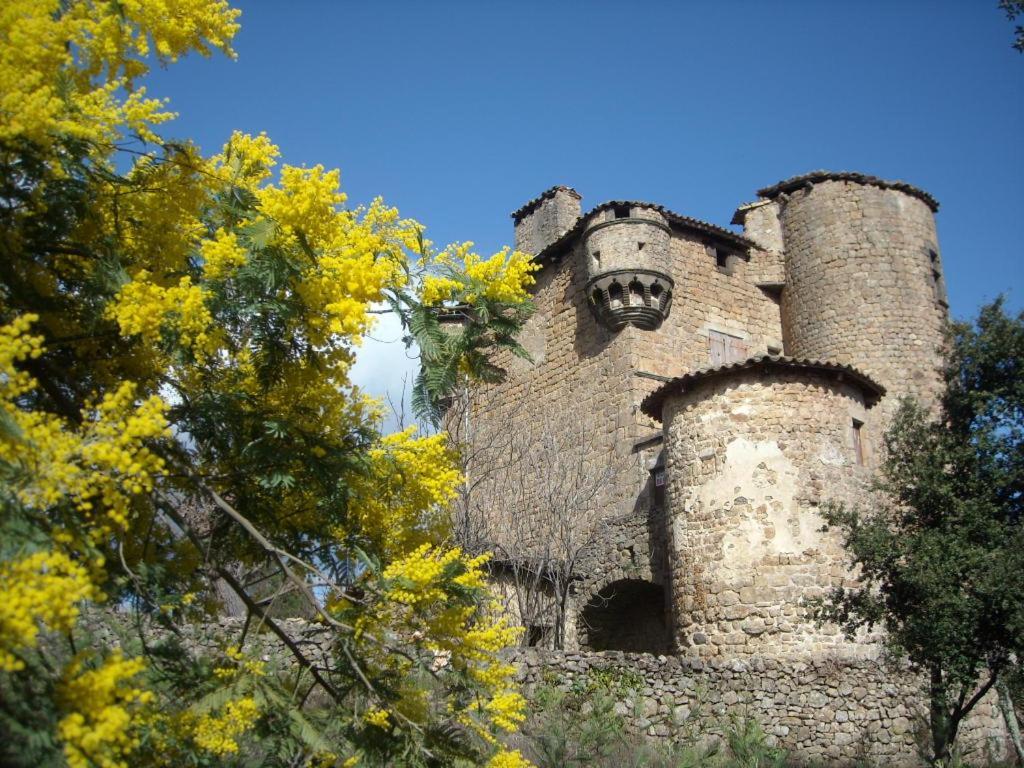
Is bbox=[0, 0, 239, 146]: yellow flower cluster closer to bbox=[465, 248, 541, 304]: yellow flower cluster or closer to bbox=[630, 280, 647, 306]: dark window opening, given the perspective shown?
bbox=[465, 248, 541, 304]: yellow flower cluster

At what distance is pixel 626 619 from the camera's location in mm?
18625

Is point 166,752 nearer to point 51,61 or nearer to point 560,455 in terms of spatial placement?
point 51,61

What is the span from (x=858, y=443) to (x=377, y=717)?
12.0 m

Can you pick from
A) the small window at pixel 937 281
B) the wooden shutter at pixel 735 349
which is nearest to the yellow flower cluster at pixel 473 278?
the wooden shutter at pixel 735 349

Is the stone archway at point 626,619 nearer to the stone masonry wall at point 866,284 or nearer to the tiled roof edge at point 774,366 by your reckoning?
the tiled roof edge at point 774,366

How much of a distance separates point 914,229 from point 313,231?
809 inches

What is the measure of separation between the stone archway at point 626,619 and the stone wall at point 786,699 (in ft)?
14.1

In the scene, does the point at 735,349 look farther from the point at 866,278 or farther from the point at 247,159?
the point at 247,159

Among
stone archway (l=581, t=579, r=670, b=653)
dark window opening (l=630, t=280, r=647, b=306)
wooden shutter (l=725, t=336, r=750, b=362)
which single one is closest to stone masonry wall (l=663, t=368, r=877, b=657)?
stone archway (l=581, t=579, r=670, b=653)

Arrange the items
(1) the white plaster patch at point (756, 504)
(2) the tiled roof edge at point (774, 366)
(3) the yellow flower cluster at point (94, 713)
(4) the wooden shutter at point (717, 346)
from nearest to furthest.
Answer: (3) the yellow flower cluster at point (94, 713)
(1) the white plaster patch at point (756, 504)
(2) the tiled roof edge at point (774, 366)
(4) the wooden shutter at point (717, 346)

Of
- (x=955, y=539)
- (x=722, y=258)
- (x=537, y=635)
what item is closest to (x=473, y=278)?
(x=955, y=539)

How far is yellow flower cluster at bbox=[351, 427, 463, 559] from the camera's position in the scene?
6.34 m

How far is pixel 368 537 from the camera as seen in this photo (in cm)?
643

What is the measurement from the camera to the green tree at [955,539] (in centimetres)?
1050
